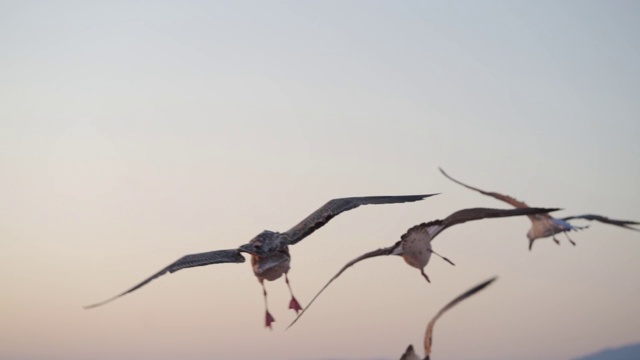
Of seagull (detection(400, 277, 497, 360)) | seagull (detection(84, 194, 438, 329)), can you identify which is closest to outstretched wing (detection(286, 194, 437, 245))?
seagull (detection(84, 194, 438, 329))

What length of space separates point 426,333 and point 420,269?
5931 mm

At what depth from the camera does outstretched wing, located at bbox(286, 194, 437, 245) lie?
2502cm

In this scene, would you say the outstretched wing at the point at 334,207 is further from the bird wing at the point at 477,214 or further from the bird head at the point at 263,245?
the bird wing at the point at 477,214

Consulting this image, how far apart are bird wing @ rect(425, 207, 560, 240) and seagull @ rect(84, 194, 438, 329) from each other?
909 centimetres

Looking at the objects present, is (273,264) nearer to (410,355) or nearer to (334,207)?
(334,207)

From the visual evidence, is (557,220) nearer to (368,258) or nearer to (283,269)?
(368,258)

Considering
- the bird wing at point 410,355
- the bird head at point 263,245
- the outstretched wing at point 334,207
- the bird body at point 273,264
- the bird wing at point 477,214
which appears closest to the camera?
the bird wing at point 410,355

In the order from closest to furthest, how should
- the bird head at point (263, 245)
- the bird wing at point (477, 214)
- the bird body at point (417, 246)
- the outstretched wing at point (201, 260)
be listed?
the bird wing at point (477, 214) < the bird body at point (417, 246) < the outstretched wing at point (201, 260) < the bird head at point (263, 245)

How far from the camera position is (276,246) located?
86.6 feet

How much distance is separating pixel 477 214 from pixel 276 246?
1285cm

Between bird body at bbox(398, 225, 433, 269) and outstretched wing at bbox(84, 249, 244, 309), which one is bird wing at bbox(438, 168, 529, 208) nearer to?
bird body at bbox(398, 225, 433, 269)

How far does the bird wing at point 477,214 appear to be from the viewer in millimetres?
13203

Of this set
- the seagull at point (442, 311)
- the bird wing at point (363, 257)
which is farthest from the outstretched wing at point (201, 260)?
the seagull at point (442, 311)

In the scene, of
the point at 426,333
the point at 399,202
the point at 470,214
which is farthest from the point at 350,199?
the point at 426,333
